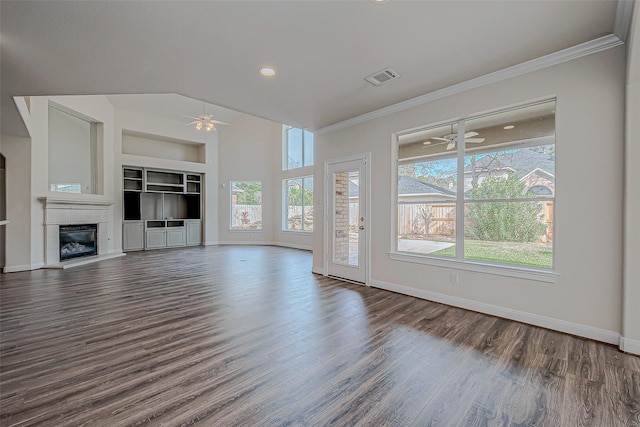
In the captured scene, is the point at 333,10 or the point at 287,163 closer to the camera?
the point at 333,10

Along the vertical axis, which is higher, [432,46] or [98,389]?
[432,46]

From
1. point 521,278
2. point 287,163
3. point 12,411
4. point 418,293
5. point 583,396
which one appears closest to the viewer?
point 12,411

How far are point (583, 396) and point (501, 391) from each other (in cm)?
51

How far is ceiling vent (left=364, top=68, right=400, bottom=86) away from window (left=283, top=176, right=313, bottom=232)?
5913mm

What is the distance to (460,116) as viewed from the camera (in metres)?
3.59

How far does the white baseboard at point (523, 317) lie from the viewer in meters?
2.63

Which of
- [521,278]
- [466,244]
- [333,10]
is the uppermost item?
[333,10]

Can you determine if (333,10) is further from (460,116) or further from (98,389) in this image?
(98,389)

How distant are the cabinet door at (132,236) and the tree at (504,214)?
920cm

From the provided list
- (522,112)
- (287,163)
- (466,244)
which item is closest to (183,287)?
(466,244)

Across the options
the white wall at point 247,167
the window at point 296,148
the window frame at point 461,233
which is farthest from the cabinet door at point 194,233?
the window frame at point 461,233

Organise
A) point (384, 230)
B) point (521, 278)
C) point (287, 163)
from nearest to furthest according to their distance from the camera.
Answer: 1. point (521, 278)
2. point (384, 230)
3. point (287, 163)

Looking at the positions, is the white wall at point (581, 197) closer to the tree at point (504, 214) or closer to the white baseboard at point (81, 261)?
the tree at point (504, 214)

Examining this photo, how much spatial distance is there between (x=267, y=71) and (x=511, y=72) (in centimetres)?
267
